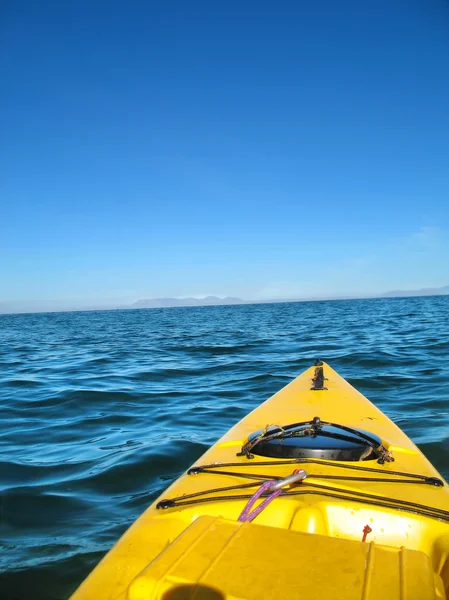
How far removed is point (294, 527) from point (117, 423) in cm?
516

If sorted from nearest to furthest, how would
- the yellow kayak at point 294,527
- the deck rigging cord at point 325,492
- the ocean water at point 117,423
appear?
the yellow kayak at point 294,527 < the deck rigging cord at point 325,492 < the ocean water at point 117,423

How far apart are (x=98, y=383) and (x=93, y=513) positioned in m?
6.31

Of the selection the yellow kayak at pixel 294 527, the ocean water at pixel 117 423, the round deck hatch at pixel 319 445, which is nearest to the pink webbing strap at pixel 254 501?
the yellow kayak at pixel 294 527

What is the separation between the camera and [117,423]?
6.96 metres

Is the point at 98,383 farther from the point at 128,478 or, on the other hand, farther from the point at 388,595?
the point at 388,595

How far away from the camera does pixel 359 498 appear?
2.42 meters

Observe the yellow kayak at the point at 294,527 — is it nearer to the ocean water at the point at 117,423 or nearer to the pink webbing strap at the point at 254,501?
the pink webbing strap at the point at 254,501

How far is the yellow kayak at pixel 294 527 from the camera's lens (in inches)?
61.6

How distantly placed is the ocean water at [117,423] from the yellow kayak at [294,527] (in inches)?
45.8

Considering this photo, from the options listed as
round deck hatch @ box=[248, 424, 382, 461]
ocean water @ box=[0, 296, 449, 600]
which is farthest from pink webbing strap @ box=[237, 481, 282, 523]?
ocean water @ box=[0, 296, 449, 600]

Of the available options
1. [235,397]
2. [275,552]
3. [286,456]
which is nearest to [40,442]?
[235,397]

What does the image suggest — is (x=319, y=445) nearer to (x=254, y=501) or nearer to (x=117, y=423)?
(x=254, y=501)

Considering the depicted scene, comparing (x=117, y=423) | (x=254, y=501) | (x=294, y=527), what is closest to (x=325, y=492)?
(x=294, y=527)

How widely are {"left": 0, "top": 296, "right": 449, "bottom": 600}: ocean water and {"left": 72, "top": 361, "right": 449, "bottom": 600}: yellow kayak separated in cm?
116
